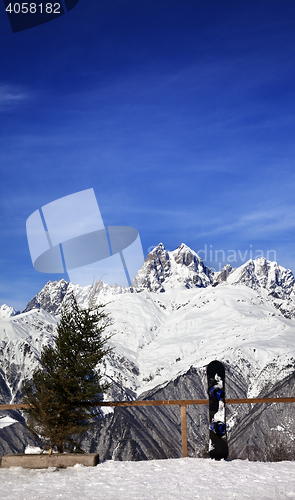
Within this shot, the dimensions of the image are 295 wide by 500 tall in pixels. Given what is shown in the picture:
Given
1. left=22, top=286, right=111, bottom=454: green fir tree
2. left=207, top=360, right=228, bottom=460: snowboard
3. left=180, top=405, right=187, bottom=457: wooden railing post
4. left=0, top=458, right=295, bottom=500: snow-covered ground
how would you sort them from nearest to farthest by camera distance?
left=0, top=458, right=295, bottom=500: snow-covered ground < left=22, top=286, right=111, bottom=454: green fir tree < left=207, top=360, right=228, bottom=460: snowboard < left=180, top=405, right=187, bottom=457: wooden railing post

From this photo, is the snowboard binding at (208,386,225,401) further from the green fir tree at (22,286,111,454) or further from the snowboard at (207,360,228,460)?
the green fir tree at (22,286,111,454)

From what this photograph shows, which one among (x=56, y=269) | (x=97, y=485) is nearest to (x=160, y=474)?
(x=97, y=485)

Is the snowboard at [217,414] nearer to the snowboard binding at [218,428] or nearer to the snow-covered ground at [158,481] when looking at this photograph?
the snowboard binding at [218,428]

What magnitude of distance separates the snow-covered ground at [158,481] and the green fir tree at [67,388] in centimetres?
52

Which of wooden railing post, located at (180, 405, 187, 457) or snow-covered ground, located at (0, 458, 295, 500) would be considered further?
wooden railing post, located at (180, 405, 187, 457)

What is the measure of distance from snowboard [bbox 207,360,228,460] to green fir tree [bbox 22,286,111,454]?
4.85 ft

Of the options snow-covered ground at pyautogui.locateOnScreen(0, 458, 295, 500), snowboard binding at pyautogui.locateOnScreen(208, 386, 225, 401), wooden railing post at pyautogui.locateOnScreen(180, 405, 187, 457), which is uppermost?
snowboard binding at pyautogui.locateOnScreen(208, 386, 225, 401)

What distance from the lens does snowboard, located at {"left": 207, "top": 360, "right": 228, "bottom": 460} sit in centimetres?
578

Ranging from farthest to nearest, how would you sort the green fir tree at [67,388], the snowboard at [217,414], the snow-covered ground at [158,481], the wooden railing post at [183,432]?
1. the wooden railing post at [183,432]
2. the snowboard at [217,414]
3. the green fir tree at [67,388]
4. the snow-covered ground at [158,481]

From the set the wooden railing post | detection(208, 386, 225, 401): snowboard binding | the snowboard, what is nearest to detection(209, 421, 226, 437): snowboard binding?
the snowboard

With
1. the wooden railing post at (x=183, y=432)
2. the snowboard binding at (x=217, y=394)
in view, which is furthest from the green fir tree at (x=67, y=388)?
the snowboard binding at (x=217, y=394)

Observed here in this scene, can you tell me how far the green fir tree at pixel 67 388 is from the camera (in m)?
5.66

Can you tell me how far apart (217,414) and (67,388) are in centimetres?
205

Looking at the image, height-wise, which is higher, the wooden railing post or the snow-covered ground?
the wooden railing post
